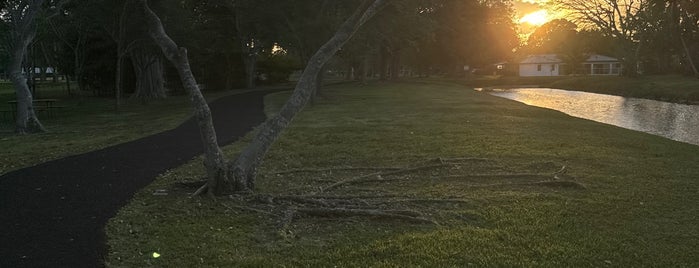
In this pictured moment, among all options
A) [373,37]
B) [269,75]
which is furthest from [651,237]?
[269,75]

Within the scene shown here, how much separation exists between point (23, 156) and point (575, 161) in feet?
35.3

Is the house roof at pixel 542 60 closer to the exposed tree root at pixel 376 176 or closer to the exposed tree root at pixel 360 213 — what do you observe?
the exposed tree root at pixel 376 176

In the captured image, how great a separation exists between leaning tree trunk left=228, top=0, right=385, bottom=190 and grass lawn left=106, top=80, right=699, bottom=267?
1.22 ft

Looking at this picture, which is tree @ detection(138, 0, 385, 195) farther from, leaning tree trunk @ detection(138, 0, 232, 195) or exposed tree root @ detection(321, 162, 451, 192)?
exposed tree root @ detection(321, 162, 451, 192)

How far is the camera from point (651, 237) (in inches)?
224

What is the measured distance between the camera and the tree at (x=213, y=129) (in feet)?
23.6

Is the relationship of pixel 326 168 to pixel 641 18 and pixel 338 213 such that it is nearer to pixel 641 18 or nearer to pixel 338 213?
pixel 338 213

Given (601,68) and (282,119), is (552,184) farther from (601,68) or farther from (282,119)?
(601,68)

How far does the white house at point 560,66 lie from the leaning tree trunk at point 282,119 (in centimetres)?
7931

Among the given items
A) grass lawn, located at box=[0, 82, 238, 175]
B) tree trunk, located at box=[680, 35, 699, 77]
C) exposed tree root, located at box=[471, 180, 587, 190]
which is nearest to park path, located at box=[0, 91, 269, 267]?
grass lawn, located at box=[0, 82, 238, 175]

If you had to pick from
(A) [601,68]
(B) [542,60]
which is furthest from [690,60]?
(B) [542,60]

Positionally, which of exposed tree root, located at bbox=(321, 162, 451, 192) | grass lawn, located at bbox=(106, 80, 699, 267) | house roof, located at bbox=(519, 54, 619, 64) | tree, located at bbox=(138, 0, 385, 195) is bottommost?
grass lawn, located at bbox=(106, 80, 699, 267)

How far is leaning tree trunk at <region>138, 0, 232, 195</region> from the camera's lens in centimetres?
714

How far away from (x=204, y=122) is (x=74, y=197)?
1.94 meters
